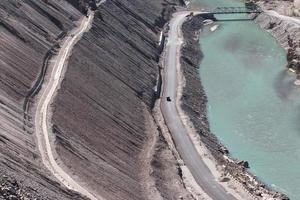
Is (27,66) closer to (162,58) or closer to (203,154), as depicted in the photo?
(203,154)

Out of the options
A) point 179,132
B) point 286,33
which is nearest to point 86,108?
point 179,132

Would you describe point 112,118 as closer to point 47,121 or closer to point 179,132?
point 179,132

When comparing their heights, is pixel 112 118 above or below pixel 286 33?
below

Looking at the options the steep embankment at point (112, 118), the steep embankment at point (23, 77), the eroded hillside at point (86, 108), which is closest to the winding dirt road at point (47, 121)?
the eroded hillside at point (86, 108)

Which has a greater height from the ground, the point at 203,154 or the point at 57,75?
the point at 57,75

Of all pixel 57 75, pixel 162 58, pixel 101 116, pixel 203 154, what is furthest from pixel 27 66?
pixel 162 58

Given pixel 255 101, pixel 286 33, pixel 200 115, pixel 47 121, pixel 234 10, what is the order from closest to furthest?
pixel 47 121, pixel 200 115, pixel 255 101, pixel 286 33, pixel 234 10

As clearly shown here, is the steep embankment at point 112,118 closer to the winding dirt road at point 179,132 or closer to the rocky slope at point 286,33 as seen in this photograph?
the winding dirt road at point 179,132
